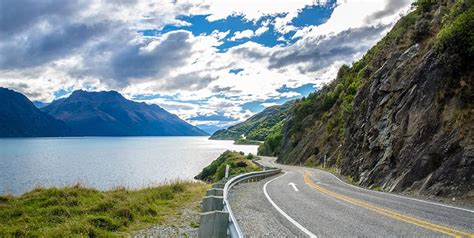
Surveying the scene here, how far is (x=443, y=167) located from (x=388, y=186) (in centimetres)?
407

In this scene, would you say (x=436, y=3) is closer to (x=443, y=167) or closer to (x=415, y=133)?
(x=415, y=133)

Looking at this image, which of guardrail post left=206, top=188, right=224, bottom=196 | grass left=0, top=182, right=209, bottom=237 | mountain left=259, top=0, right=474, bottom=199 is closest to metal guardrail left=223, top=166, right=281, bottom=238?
guardrail post left=206, top=188, right=224, bottom=196

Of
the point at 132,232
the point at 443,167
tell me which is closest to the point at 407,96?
the point at 443,167

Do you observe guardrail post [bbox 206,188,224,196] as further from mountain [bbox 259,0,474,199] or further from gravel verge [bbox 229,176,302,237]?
mountain [bbox 259,0,474,199]

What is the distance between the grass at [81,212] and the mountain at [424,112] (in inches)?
414

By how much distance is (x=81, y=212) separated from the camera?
1207 centimetres

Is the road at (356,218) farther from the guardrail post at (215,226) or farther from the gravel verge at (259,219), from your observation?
the guardrail post at (215,226)

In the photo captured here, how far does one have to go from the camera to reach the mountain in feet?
51.0

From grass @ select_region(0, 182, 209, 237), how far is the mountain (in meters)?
10.5

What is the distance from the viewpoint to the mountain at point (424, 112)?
15555mm

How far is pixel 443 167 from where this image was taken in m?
15.4

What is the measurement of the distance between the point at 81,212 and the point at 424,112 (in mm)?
16602

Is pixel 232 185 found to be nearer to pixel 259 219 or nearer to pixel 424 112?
pixel 259 219

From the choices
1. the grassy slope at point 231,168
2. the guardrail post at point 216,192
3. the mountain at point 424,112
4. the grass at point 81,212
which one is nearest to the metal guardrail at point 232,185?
the guardrail post at point 216,192
